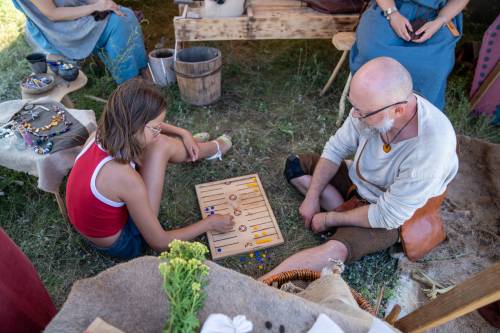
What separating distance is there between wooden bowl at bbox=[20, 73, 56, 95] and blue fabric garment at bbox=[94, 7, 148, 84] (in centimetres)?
83

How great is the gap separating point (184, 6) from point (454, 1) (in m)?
2.54

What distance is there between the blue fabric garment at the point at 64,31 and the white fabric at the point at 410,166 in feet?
9.07

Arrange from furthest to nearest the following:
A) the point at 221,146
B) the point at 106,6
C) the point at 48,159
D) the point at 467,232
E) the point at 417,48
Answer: the point at 106,6, the point at 221,146, the point at 417,48, the point at 467,232, the point at 48,159

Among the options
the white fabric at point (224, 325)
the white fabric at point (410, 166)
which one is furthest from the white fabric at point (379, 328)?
the white fabric at point (410, 166)

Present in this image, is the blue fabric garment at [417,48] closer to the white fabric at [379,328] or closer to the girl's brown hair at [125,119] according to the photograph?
the girl's brown hair at [125,119]

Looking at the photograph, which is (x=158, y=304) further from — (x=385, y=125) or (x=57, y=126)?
(x=57, y=126)

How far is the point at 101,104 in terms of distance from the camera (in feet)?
12.2

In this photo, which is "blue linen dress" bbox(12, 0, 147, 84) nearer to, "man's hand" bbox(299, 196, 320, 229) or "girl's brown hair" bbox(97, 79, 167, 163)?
"girl's brown hair" bbox(97, 79, 167, 163)

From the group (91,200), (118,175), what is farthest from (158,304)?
(91,200)

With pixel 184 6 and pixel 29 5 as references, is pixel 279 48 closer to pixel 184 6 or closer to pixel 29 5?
pixel 184 6

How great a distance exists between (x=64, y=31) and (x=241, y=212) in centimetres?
249

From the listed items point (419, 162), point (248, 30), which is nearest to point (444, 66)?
point (419, 162)

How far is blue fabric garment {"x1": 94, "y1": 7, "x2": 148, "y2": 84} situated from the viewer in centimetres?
351

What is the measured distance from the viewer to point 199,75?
136 inches
